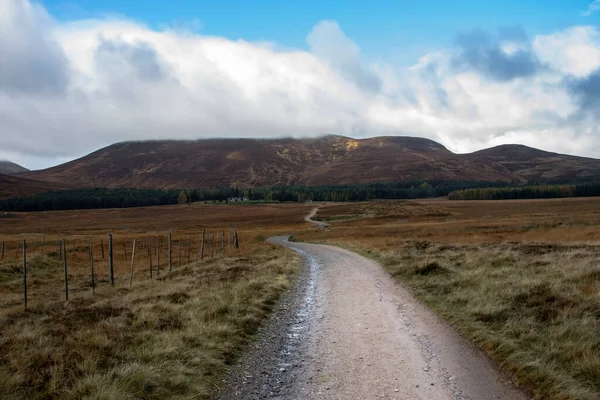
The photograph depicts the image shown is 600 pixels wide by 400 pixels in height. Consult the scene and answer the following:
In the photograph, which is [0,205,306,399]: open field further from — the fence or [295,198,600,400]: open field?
the fence

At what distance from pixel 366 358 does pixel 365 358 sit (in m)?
0.02

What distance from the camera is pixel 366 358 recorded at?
9.74 meters

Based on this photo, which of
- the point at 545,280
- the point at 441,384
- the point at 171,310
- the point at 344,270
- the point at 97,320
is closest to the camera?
the point at 441,384

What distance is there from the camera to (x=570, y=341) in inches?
371

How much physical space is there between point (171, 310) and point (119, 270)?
29637mm

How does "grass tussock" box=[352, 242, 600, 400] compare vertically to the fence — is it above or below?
above

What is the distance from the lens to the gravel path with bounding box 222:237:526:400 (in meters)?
8.00

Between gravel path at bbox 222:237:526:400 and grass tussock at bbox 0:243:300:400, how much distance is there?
0.83m

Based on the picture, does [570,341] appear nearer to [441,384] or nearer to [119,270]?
[441,384]

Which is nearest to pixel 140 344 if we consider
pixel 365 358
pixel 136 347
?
pixel 136 347

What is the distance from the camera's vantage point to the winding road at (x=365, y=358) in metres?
8.00

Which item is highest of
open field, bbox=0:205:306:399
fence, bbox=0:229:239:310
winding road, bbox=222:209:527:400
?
open field, bbox=0:205:306:399

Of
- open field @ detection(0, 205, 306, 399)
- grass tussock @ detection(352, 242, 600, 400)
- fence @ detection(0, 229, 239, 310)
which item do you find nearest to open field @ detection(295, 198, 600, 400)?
grass tussock @ detection(352, 242, 600, 400)

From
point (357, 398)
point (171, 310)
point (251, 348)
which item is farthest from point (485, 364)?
point (171, 310)
